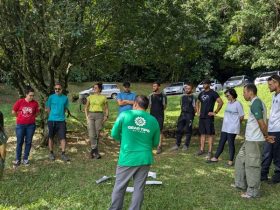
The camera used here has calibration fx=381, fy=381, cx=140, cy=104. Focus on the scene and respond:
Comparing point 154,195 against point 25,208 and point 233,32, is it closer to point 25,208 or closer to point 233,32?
point 25,208

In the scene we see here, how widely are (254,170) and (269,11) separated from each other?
77.7 feet

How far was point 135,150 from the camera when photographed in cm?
488

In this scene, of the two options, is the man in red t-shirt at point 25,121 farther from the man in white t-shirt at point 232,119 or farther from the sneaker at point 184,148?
the man in white t-shirt at point 232,119

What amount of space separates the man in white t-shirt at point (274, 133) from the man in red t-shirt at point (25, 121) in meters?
4.75

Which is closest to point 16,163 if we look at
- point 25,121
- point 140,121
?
point 25,121

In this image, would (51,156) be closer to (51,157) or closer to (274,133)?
(51,157)

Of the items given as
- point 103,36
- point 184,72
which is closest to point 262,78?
point 184,72

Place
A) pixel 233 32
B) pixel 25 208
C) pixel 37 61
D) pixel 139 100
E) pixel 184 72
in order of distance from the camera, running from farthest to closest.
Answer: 1. pixel 184 72
2. pixel 233 32
3. pixel 37 61
4. pixel 25 208
5. pixel 139 100

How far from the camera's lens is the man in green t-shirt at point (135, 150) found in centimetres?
486

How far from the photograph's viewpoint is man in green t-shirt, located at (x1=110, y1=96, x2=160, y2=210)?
486 cm

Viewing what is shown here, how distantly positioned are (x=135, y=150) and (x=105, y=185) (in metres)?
2.03

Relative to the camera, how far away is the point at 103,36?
10.5m

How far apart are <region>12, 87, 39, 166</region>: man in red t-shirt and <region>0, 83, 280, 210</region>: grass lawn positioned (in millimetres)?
352

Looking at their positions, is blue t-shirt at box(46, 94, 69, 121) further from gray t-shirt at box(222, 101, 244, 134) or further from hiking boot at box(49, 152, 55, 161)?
gray t-shirt at box(222, 101, 244, 134)
